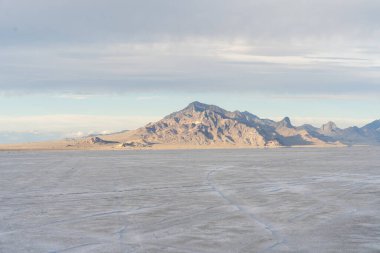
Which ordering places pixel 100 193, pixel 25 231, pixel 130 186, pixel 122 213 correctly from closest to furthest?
pixel 25 231 → pixel 122 213 → pixel 100 193 → pixel 130 186

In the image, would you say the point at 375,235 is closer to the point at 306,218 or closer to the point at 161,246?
the point at 306,218

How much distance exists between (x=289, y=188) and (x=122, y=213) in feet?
60.2

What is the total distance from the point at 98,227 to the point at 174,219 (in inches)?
158

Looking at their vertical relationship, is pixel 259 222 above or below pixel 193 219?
below

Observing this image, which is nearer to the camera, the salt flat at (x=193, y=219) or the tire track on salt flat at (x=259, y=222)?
the salt flat at (x=193, y=219)

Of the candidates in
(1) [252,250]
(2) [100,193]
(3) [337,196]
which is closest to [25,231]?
(1) [252,250]

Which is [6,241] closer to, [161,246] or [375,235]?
[161,246]

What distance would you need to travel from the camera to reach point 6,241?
73.1 feet

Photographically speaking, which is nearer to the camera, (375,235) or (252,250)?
(252,250)

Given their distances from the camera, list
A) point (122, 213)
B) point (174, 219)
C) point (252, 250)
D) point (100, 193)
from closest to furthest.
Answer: point (252, 250) < point (174, 219) < point (122, 213) < point (100, 193)

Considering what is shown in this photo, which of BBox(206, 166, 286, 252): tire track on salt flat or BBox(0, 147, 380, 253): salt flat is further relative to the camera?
BBox(206, 166, 286, 252): tire track on salt flat

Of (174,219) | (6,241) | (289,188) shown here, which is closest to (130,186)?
(289,188)

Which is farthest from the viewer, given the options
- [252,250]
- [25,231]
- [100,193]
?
[100,193]

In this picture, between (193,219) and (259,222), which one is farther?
(193,219)
